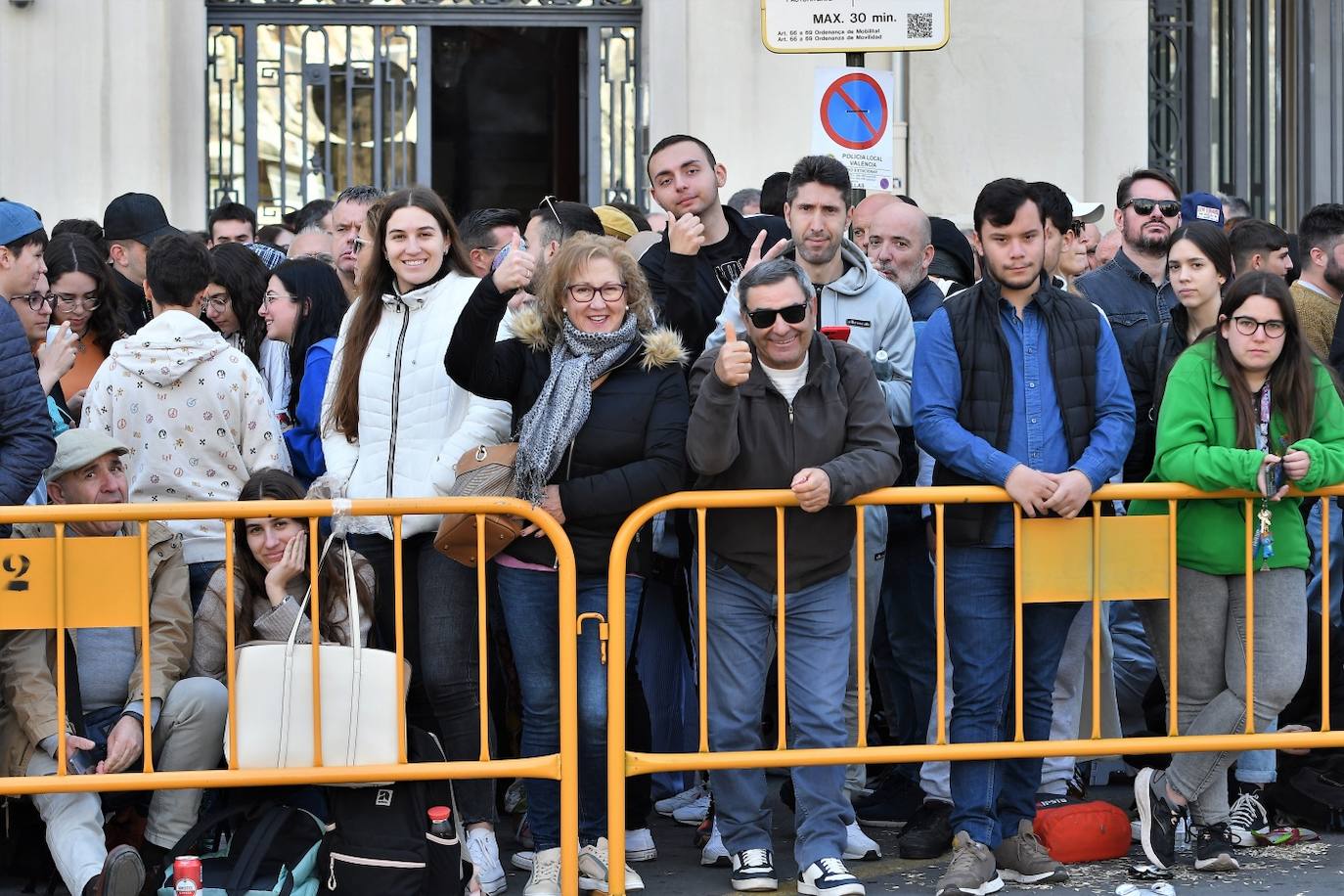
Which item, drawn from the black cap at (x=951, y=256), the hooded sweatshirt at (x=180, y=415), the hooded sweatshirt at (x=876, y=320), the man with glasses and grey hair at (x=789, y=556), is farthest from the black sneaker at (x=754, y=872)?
the black cap at (x=951, y=256)

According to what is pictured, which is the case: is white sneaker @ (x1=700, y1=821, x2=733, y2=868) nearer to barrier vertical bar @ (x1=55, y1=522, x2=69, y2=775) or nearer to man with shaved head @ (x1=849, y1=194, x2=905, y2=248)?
barrier vertical bar @ (x1=55, y1=522, x2=69, y2=775)

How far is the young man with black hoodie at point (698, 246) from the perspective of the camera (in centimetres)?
675

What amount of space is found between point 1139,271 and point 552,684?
323 cm

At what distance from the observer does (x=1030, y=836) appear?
6379 millimetres

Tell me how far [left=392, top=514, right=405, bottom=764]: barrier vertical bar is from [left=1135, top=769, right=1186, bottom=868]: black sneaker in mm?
2447

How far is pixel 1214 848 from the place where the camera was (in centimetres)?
648

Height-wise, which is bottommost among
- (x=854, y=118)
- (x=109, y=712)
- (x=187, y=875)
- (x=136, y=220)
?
(x=187, y=875)

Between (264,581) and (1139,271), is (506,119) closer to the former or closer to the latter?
(1139,271)

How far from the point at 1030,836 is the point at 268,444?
295cm

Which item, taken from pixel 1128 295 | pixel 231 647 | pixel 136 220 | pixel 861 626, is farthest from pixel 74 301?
pixel 1128 295

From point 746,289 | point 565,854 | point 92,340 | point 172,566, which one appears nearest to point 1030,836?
point 565,854

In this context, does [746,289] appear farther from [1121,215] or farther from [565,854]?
[1121,215]

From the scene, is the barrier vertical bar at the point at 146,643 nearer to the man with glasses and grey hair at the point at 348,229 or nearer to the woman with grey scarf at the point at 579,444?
the woman with grey scarf at the point at 579,444

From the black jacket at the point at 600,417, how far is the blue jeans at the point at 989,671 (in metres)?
1.01
